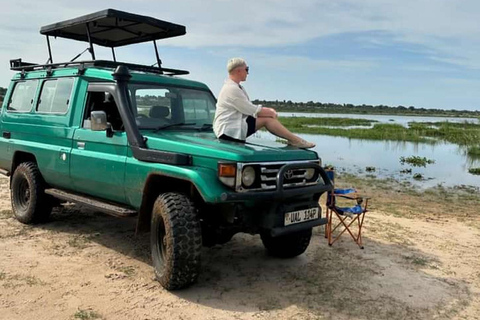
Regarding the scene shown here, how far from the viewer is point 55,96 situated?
246 inches

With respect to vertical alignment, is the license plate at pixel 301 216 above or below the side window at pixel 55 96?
below

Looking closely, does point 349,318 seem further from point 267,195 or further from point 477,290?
point 477,290

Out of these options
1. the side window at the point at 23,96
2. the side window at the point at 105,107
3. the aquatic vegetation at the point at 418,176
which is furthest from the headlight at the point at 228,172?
the aquatic vegetation at the point at 418,176

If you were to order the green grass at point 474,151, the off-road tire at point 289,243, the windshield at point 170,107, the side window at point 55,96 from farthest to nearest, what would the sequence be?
1. the green grass at point 474,151
2. the side window at point 55,96
3. the off-road tire at point 289,243
4. the windshield at point 170,107

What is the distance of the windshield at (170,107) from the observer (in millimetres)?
5219

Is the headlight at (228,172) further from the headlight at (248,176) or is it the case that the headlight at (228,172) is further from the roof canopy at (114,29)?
the roof canopy at (114,29)

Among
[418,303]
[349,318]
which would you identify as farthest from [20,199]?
[418,303]

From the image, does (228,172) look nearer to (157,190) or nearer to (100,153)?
(157,190)

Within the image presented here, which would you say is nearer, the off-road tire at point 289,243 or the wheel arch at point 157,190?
the wheel arch at point 157,190

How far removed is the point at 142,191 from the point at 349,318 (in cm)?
235

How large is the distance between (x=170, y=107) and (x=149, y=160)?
1157 millimetres

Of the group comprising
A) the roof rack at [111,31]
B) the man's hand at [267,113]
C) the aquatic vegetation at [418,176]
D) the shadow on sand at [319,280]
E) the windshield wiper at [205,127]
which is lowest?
the aquatic vegetation at [418,176]

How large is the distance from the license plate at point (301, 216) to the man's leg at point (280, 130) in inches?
30.7

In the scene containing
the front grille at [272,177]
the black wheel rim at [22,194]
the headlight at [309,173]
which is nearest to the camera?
the front grille at [272,177]
